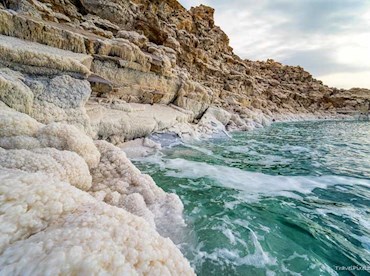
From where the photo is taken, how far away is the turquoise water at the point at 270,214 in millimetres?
3104

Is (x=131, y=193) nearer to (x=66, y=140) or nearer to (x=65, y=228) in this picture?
(x=66, y=140)

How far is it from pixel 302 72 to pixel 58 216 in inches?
3261

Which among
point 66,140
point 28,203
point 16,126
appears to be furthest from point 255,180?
point 16,126

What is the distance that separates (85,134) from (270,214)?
181 inches

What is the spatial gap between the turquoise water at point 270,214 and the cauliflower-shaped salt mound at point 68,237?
1.38 meters

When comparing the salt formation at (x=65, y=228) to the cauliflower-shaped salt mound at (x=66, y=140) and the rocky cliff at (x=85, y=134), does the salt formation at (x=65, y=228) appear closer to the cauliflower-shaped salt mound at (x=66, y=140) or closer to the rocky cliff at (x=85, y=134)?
the rocky cliff at (x=85, y=134)

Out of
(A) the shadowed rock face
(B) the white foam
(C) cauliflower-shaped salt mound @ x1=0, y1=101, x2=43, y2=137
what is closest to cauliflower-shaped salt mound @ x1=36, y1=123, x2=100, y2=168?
(C) cauliflower-shaped salt mound @ x1=0, y1=101, x2=43, y2=137

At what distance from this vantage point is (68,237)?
1.62 m

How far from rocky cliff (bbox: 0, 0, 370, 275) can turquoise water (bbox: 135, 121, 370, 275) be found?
31.6 inches

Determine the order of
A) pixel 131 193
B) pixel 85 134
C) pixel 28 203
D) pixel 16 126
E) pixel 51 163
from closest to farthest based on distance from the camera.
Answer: pixel 28 203 < pixel 51 163 < pixel 16 126 < pixel 131 193 < pixel 85 134

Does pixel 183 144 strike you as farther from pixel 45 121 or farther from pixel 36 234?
pixel 36 234

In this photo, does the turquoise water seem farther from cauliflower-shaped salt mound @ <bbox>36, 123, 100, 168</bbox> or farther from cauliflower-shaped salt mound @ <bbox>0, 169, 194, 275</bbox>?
cauliflower-shaped salt mound @ <bbox>36, 123, 100, 168</bbox>

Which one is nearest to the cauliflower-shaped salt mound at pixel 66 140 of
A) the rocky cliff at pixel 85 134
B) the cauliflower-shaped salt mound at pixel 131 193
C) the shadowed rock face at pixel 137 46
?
the rocky cliff at pixel 85 134

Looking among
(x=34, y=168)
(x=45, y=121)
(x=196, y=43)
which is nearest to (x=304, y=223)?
(x=34, y=168)
